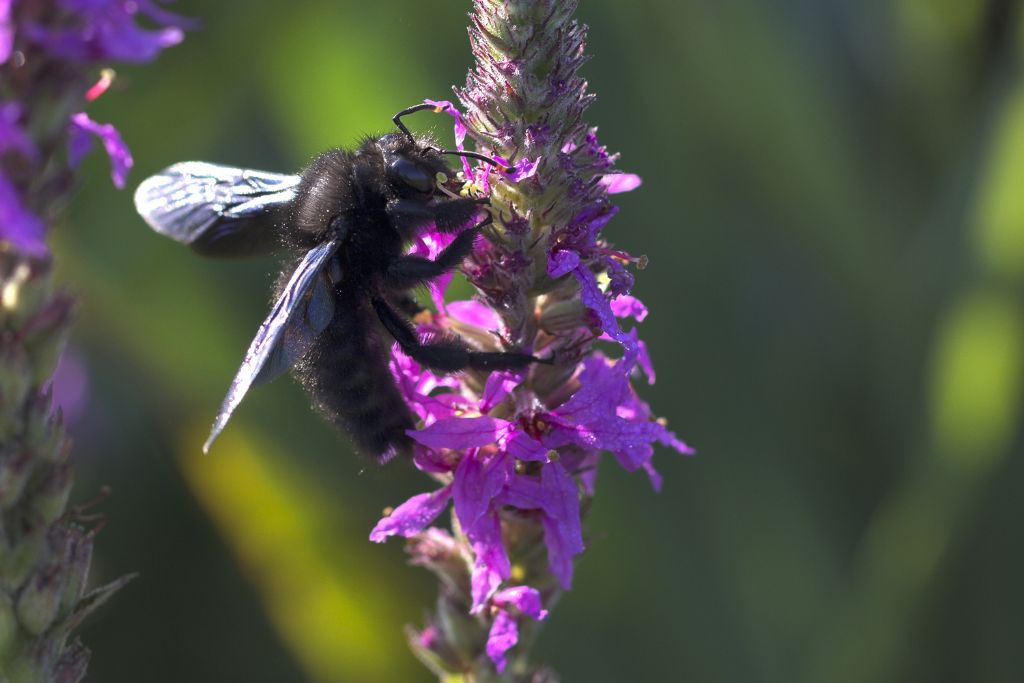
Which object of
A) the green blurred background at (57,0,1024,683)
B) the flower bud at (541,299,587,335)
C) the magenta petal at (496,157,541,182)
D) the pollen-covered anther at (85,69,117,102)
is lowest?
the green blurred background at (57,0,1024,683)

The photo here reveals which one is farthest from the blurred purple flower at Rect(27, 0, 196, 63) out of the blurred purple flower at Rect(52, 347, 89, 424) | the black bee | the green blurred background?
the blurred purple flower at Rect(52, 347, 89, 424)

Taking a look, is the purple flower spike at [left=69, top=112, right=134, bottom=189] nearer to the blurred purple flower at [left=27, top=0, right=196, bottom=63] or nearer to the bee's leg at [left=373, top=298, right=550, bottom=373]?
the blurred purple flower at [left=27, top=0, right=196, bottom=63]

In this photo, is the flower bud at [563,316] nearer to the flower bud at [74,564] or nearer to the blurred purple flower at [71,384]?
the flower bud at [74,564]

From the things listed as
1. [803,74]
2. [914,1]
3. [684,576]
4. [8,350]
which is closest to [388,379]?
[8,350]

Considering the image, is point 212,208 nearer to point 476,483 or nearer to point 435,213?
point 435,213

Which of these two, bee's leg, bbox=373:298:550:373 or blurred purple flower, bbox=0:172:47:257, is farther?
bee's leg, bbox=373:298:550:373

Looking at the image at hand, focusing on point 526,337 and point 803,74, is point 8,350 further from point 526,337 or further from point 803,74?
point 803,74

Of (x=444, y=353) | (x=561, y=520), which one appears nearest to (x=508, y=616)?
(x=561, y=520)
